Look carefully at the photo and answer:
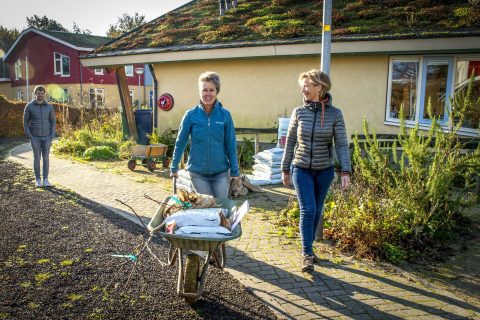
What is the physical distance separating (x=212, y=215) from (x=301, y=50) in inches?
305

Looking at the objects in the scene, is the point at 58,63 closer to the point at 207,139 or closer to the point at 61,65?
the point at 61,65

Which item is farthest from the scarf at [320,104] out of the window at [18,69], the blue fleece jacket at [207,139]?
the window at [18,69]

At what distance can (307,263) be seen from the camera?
175 inches

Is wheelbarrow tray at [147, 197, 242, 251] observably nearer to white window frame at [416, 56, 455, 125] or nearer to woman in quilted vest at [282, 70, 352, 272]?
woman in quilted vest at [282, 70, 352, 272]

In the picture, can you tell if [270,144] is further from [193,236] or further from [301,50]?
[193,236]

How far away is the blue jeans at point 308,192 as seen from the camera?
4418mm

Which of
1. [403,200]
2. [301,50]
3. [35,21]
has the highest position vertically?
[35,21]

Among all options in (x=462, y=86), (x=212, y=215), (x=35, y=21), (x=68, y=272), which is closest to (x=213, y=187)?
(x=212, y=215)

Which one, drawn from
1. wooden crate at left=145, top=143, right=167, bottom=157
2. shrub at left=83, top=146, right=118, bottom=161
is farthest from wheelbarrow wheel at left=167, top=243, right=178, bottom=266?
shrub at left=83, top=146, right=118, bottom=161

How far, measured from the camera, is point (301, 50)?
33.8 ft

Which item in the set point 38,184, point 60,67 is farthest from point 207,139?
point 60,67

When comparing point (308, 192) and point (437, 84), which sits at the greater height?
point (437, 84)

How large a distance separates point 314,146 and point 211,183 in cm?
116

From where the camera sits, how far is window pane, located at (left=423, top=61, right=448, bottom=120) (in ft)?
32.0
